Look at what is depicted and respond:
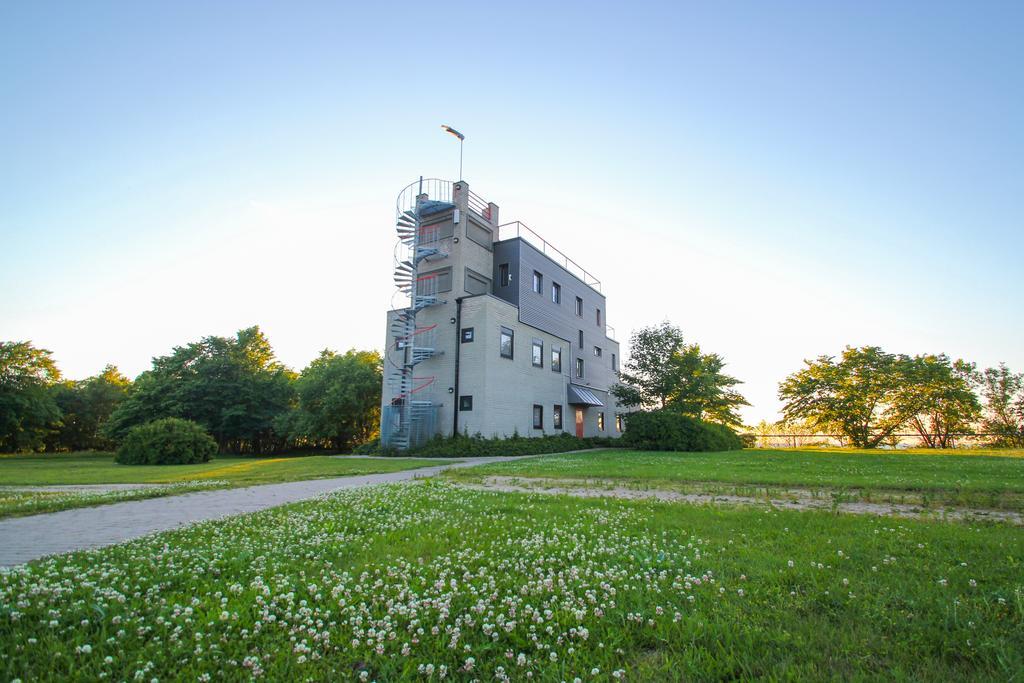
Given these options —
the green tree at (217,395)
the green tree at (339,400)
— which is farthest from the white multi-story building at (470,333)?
the green tree at (217,395)

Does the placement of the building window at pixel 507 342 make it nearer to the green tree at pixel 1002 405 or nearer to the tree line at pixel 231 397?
the tree line at pixel 231 397

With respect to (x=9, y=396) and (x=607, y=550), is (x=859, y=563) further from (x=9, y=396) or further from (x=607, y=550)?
(x=9, y=396)

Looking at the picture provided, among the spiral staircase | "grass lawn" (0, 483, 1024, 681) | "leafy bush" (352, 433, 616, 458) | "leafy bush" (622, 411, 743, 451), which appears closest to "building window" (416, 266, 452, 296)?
the spiral staircase

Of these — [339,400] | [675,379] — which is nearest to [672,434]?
[675,379]

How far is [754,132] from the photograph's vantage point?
1684 cm

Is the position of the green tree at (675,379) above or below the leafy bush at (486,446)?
above

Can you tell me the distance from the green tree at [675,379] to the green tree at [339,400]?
66.9 ft

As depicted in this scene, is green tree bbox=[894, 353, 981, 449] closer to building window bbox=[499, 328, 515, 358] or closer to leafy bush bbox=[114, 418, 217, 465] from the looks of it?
building window bbox=[499, 328, 515, 358]

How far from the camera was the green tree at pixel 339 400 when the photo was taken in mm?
37875

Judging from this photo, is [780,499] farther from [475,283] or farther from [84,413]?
[84,413]

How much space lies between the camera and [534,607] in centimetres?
304

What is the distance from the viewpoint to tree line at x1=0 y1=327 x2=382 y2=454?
1524 inches

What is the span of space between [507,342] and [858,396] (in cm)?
3237

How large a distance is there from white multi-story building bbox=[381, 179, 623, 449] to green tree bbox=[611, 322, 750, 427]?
4101mm
